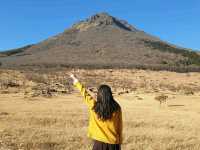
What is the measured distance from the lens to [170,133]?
42.8 feet

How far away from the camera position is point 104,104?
5.65 metres

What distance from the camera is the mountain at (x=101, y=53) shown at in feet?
245

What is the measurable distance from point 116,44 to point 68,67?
30097 millimetres

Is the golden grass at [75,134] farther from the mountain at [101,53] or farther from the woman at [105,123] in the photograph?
the mountain at [101,53]

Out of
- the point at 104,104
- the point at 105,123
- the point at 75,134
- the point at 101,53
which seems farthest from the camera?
the point at 101,53

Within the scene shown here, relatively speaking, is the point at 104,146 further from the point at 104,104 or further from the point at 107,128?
the point at 104,104

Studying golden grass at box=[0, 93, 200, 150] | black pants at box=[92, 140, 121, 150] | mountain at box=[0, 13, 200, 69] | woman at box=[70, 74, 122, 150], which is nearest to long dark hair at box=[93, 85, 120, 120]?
woman at box=[70, 74, 122, 150]

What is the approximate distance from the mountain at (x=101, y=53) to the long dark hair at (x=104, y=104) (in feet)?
204

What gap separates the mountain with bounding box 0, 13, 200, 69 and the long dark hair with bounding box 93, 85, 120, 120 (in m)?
62.0

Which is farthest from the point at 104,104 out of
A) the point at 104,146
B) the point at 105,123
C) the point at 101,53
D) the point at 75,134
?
the point at 101,53

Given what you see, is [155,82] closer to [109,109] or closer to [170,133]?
Result: [170,133]

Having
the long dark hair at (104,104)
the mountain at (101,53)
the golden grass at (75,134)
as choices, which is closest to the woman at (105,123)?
the long dark hair at (104,104)

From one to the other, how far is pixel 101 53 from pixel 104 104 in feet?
266

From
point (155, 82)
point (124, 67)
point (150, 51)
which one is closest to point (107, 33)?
point (150, 51)
